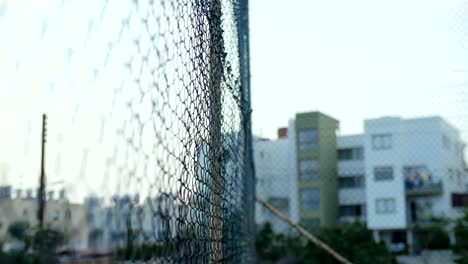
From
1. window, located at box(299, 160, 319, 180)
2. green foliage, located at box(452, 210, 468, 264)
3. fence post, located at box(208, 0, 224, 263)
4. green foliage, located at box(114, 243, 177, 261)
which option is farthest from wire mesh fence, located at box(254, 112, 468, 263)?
green foliage, located at box(114, 243, 177, 261)

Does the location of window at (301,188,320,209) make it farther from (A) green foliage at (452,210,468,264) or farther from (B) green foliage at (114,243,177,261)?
(B) green foliage at (114,243,177,261)

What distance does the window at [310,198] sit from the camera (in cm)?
1714

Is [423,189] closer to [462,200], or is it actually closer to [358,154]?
[358,154]

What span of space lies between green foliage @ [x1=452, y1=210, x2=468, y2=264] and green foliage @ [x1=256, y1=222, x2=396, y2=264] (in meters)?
0.72

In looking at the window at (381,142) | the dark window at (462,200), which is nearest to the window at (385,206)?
the window at (381,142)

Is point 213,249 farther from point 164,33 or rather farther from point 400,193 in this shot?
point 400,193

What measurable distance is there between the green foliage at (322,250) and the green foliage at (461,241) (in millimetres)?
722

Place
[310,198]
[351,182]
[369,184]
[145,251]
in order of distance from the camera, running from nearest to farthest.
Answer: [145,251] → [351,182] → [369,184] → [310,198]

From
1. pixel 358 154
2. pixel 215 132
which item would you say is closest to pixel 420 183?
pixel 358 154

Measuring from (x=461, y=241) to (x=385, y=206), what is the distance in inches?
603

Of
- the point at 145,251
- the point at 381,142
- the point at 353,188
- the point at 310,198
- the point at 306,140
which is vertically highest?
the point at 306,140

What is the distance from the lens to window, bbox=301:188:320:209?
1714 cm

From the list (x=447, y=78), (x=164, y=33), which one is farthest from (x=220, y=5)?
(x=447, y=78)

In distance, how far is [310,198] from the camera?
18.8 meters
